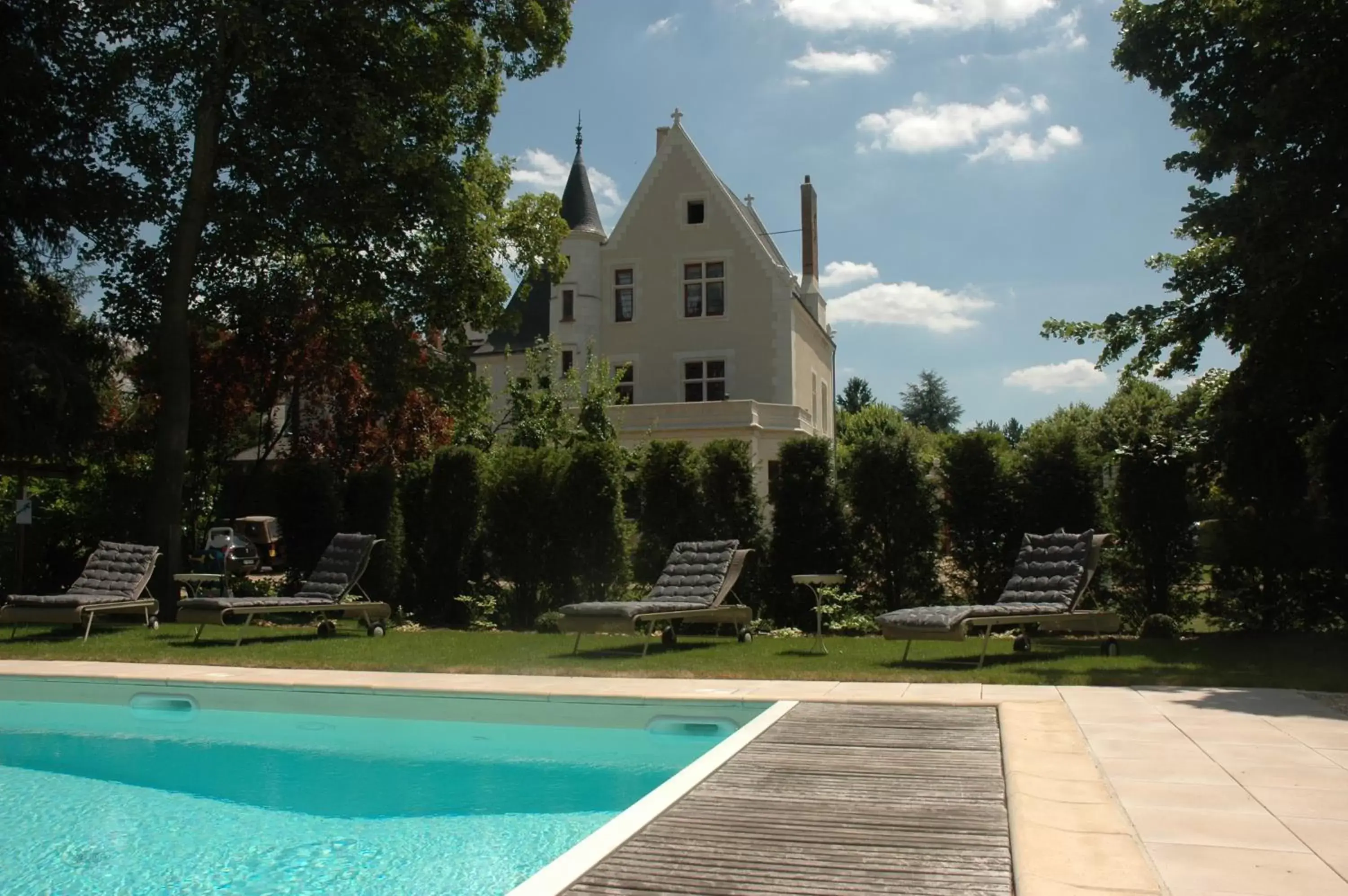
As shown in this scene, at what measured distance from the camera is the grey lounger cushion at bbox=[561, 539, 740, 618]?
11297 mm

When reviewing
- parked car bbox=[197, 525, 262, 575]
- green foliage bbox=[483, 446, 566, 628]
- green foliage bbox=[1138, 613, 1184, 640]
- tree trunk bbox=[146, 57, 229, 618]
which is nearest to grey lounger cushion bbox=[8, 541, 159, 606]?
parked car bbox=[197, 525, 262, 575]

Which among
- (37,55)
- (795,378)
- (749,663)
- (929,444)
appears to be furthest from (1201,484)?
(795,378)

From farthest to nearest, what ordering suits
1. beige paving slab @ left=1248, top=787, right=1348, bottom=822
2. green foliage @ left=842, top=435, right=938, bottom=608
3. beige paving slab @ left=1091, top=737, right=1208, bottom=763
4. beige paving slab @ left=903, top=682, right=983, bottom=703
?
green foliage @ left=842, top=435, right=938, bottom=608 → beige paving slab @ left=903, top=682, right=983, bottom=703 → beige paving slab @ left=1091, top=737, right=1208, bottom=763 → beige paving slab @ left=1248, top=787, right=1348, bottom=822

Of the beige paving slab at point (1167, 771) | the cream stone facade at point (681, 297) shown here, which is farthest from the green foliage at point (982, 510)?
the cream stone facade at point (681, 297)

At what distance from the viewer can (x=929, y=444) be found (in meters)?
14.1

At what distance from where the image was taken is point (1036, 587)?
35.3 ft

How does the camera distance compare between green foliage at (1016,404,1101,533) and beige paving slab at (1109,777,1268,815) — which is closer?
beige paving slab at (1109,777,1268,815)

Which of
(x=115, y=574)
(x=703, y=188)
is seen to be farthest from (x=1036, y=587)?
(x=703, y=188)

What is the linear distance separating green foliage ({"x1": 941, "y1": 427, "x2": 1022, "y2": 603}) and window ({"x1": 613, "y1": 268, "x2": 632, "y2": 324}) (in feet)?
65.9

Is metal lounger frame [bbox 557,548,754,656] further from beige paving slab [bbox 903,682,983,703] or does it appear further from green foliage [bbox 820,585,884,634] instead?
beige paving slab [bbox 903,682,983,703]

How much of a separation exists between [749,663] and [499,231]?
11.7 meters

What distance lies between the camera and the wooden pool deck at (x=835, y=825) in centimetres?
349

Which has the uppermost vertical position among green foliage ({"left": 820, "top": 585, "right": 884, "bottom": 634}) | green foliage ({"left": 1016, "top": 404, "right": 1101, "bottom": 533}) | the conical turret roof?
the conical turret roof

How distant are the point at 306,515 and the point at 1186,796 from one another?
14.5m
